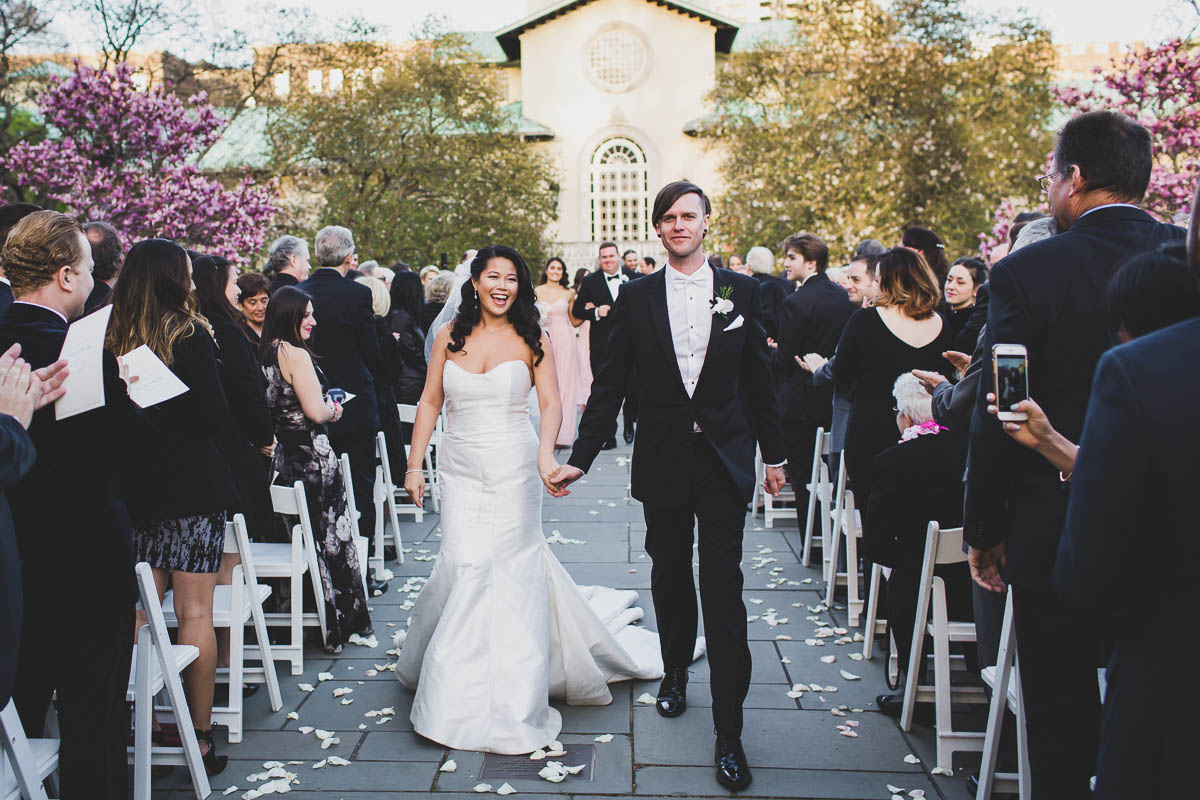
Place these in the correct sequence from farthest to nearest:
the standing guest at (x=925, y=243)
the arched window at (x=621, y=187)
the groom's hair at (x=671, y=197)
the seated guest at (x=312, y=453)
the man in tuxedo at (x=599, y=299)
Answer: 1. the arched window at (x=621, y=187)
2. the man in tuxedo at (x=599, y=299)
3. the standing guest at (x=925, y=243)
4. the seated guest at (x=312, y=453)
5. the groom's hair at (x=671, y=197)

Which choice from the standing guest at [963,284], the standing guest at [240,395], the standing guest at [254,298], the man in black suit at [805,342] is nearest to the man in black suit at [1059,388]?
the standing guest at [240,395]

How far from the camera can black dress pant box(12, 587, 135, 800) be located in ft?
9.96

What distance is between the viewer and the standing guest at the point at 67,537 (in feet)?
9.93

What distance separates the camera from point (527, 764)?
13.3 ft

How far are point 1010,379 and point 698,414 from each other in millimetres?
1699

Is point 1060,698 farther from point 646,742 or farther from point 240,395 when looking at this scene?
point 240,395

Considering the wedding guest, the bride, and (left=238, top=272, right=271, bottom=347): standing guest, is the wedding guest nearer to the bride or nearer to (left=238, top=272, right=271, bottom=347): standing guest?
(left=238, top=272, right=271, bottom=347): standing guest

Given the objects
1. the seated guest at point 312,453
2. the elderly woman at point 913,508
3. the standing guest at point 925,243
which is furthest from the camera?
the standing guest at point 925,243

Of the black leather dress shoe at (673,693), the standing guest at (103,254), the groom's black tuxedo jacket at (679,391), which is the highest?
the standing guest at (103,254)

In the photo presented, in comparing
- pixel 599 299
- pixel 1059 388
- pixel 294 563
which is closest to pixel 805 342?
pixel 294 563

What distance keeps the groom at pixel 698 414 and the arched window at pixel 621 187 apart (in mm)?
33320

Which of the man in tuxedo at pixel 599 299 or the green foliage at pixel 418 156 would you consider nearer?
the man in tuxedo at pixel 599 299

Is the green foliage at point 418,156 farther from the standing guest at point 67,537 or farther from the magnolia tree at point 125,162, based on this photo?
the standing guest at point 67,537

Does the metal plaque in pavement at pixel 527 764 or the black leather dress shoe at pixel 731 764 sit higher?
the black leather dress shoe at pixel 731 764
